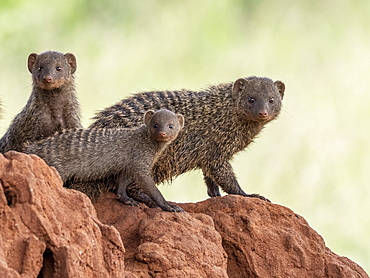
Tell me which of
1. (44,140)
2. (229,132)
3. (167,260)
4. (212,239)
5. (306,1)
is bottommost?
(167,260)

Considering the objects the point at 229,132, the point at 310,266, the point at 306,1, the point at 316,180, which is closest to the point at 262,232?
the point at 310,266

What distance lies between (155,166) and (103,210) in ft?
2.91

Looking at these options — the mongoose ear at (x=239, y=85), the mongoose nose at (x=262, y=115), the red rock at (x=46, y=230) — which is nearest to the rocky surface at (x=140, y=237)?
the red rock at (x=46, y=230)

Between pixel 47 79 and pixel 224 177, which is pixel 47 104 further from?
pixel 224 177

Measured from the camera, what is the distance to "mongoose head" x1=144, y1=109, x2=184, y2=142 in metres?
5.51

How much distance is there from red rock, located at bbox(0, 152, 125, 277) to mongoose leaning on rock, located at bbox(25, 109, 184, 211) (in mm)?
1316

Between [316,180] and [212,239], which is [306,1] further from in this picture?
[212,239]

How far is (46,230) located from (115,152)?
1.81 m

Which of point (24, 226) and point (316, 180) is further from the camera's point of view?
point (316, 180)

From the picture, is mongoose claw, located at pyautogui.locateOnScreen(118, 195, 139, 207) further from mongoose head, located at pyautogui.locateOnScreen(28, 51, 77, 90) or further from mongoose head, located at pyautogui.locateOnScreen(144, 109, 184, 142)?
mongoose head, located at pyautogui.locateOnScreen(28, 51, 77, 90)

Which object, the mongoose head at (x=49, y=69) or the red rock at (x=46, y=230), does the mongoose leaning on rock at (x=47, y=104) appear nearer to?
the mongoose head at (x=49, y=69)

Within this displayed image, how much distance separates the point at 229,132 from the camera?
6484mm

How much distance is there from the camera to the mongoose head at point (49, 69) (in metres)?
5.73

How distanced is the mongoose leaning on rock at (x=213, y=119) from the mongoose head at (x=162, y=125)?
1.81 ft
